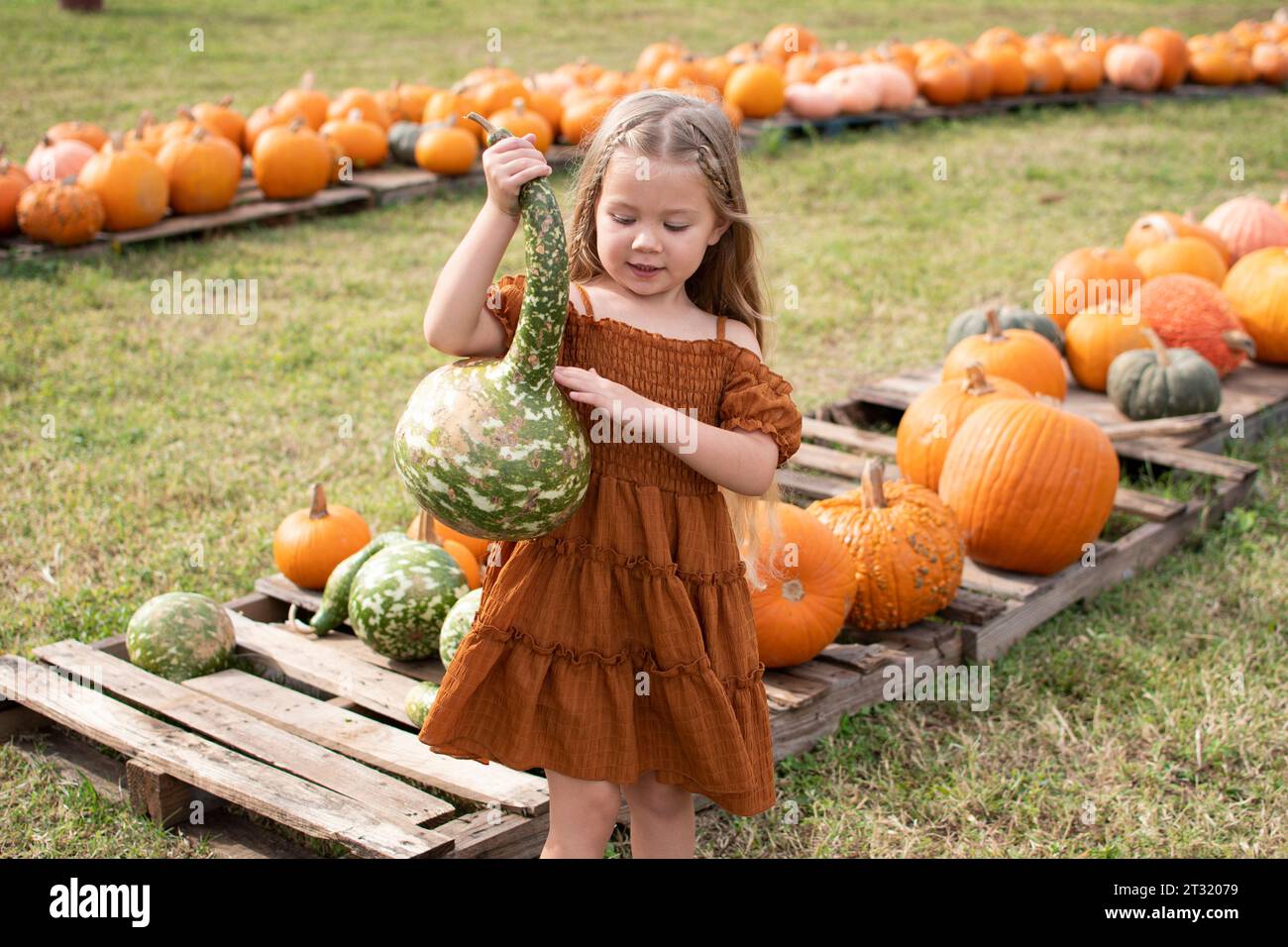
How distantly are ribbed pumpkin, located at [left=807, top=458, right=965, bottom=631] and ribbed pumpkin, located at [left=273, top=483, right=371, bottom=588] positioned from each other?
1390 mm

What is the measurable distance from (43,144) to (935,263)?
5.50 meters

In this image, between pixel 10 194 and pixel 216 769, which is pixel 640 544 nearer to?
pixel 216 769

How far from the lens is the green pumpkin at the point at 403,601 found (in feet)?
11.8

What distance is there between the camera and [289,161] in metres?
8.64

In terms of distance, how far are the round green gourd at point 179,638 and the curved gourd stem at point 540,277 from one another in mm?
1764

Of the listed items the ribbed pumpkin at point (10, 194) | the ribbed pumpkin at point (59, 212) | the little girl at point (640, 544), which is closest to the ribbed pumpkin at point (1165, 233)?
the little girl at point (640, 544)

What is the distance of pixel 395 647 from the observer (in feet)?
12.0

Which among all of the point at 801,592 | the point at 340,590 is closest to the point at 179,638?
the point at 340,590

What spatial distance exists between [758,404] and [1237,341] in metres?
3.90

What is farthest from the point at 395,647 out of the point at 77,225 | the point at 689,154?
the point at 77,225

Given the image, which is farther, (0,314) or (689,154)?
(0,314)
